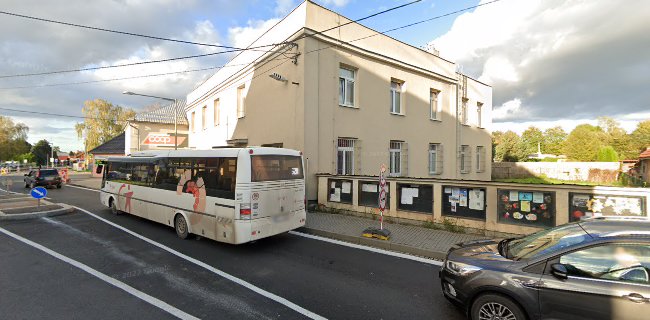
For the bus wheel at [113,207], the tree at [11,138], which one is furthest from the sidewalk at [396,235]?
the tree at [11,138]

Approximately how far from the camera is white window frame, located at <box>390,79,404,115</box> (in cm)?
1631

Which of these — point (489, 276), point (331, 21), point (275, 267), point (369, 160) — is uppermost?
point (331, 21)

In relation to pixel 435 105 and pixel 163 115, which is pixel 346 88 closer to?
pixel 435 105

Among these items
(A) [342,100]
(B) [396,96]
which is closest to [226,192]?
(A) [342,100]

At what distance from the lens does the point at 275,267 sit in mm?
5848

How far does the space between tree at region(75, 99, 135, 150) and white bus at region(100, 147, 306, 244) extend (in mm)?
52399

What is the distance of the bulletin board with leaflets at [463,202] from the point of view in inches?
309

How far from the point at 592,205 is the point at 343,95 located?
9721 mm

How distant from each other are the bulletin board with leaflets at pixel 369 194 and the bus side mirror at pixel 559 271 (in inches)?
266

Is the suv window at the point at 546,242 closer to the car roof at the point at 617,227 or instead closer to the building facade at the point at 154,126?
the car roof at the point at 617,227

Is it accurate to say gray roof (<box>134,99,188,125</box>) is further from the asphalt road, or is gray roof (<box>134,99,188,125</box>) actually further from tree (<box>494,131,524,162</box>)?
tree (<box>494,131,524,162</box>)

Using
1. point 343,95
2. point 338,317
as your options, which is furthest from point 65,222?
point 343,95

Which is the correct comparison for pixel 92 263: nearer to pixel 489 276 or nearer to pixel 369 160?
pixel 489 276

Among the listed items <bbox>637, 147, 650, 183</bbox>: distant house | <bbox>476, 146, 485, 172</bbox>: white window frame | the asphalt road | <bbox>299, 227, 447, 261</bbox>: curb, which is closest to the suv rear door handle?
the asphalt road
